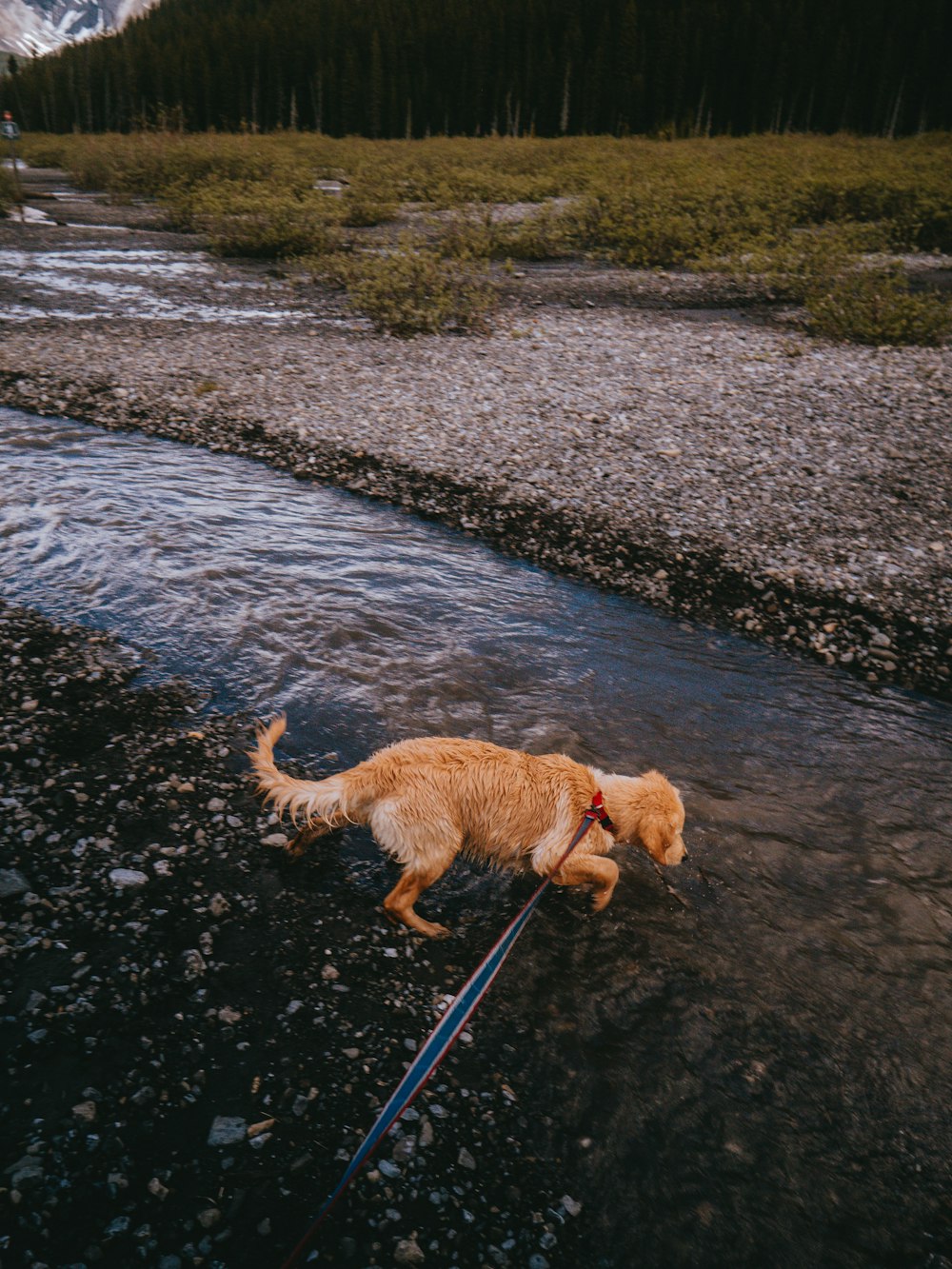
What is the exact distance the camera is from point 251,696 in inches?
233

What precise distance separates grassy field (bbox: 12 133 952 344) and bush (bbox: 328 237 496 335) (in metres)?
0.05

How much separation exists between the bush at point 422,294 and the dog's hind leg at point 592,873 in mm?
14513

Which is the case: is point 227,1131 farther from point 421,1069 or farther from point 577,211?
point 577,211

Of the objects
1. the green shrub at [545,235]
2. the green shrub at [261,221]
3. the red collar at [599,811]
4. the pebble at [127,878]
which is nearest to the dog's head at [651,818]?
the red collar at [599,811]

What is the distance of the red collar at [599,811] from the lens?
3.99 meters

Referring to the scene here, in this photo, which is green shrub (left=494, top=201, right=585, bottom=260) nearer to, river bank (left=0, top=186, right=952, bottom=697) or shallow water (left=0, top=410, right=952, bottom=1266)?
river bank (left=0, top=186, right=952, bottom=697)

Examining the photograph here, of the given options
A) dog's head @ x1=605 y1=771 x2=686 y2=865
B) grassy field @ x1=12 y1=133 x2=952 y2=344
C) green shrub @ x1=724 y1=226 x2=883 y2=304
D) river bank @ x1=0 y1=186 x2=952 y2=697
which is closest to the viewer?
dog's head @ x1=605 y1=771 x2=686 y2=865

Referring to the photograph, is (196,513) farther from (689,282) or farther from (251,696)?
(689,282)

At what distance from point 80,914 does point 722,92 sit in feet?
285

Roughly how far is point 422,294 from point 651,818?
1586cm

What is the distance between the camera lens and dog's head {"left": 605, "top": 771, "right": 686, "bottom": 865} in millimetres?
4141

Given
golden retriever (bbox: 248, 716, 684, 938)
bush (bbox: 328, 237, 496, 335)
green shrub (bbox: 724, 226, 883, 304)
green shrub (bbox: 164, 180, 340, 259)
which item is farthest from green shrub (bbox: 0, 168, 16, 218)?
golden retriever (bbox: 248, 716, 684, 938)

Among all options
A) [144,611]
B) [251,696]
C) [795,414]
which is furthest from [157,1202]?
[795,414]

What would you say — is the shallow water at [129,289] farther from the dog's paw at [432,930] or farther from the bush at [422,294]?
the dog's paw at [432,930]
